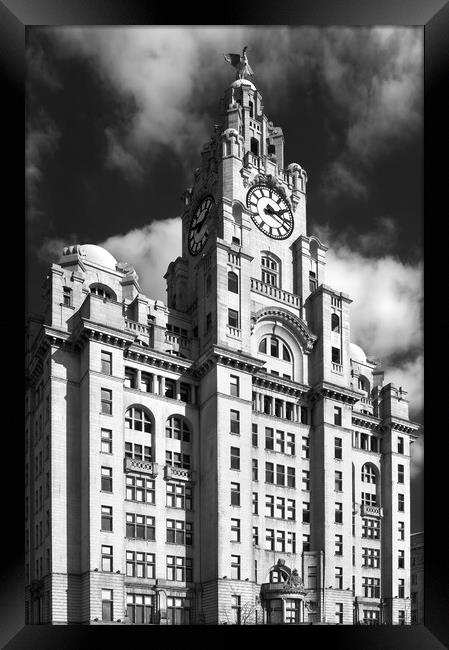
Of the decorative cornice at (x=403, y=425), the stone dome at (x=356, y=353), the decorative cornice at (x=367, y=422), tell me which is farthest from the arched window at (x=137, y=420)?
the stone dome at (x=356, y=353)

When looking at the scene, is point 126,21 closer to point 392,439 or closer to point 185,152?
point 185,152

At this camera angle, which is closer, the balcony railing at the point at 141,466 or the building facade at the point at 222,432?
the building facade at the point at 222,432

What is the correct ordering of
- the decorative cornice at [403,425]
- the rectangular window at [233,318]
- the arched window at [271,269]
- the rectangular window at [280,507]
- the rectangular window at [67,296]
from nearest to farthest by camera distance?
the rectangular window at [67,296]
the rectangular window at [280,507]
the rectangular window at [233,318]
the arched window at [271,269]
the decorative cornice at [403,425]

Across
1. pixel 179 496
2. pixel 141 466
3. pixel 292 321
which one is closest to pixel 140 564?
pixel 179 496

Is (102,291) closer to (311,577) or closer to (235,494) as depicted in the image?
(235,494)

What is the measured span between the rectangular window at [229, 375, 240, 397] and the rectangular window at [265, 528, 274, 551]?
735 cm

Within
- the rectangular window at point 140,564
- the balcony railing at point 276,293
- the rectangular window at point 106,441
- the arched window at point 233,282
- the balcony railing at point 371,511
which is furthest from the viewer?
the balcony railing at point 371,511

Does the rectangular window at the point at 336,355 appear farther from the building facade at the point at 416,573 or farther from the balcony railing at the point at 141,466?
the balcony railing at the point at 141,466

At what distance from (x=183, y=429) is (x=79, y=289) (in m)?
9.04

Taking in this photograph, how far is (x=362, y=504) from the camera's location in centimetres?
5103

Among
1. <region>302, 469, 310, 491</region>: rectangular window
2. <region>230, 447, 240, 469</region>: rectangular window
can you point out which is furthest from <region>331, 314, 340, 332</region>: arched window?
<region>230, 447, 240, 469</region>: rectangular window

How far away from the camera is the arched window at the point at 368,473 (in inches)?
2048

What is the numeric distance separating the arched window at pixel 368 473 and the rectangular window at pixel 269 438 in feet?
23.7
